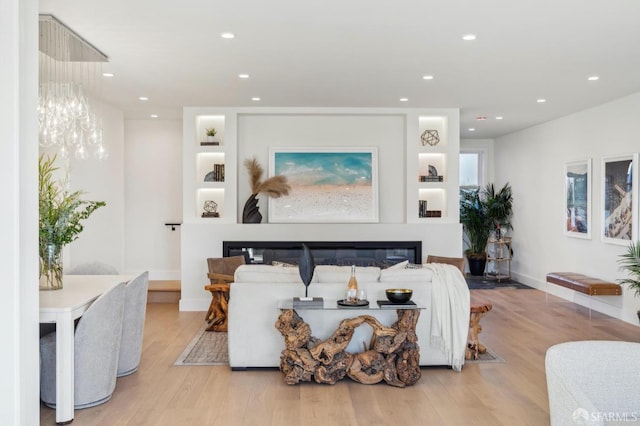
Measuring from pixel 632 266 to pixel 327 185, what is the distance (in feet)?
12.3

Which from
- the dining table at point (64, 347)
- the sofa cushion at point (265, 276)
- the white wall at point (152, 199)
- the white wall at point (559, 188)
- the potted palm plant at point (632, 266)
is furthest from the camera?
the white wall at point (152, 199)

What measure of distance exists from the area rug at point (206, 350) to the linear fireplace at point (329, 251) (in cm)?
146

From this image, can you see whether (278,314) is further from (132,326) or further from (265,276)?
(132,326)

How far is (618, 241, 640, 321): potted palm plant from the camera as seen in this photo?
570 centimetres

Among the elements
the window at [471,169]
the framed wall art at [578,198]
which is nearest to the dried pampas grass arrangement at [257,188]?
the framed wall art at [578,198]

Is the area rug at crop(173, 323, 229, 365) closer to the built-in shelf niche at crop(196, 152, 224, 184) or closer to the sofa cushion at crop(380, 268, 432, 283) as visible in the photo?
the sofa cushion at crop(380, 268, 432, 283)

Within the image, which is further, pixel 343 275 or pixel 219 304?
pixel 219 304

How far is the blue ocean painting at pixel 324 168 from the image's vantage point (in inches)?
290

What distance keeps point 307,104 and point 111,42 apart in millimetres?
3097

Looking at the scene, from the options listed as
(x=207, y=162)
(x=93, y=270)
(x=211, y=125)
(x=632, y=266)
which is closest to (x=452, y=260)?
(x=632, y=266)

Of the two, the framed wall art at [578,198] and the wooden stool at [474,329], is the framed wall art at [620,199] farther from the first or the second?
the wooden stool at [474,329]

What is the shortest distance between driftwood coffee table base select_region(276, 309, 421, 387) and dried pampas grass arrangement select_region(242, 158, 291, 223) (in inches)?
122

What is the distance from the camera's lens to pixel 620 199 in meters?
6.47
